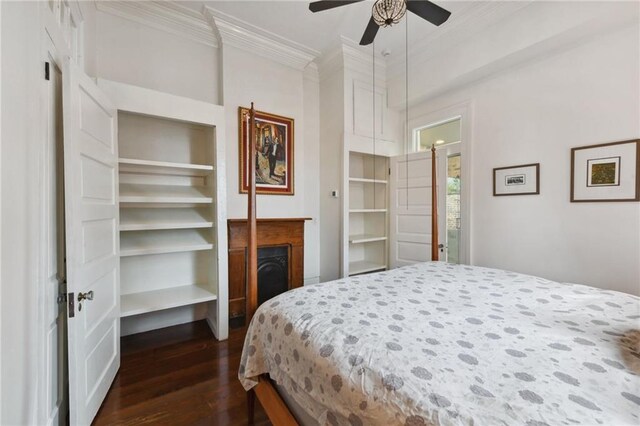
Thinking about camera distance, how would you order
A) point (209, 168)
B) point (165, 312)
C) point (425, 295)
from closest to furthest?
point (425, 295) → point (209, 168) → point (165, 312)

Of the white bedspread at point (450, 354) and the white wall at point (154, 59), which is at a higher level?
the white wall at point (154, 59)

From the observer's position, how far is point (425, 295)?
61.5 inches

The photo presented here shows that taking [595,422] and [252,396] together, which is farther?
[252,396]

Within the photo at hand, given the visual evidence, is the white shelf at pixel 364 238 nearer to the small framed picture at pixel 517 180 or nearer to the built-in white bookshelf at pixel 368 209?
the built-in white bookshelf at pixel 368 209

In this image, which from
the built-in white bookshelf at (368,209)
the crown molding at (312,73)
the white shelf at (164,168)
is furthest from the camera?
the built-in white bookshelf at (368,209)

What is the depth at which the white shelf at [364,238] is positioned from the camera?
364cm

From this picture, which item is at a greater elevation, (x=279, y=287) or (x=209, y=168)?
(x=209, y=168)

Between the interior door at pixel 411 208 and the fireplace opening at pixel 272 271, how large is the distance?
156 cm

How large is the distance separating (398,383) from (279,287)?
8.63ft

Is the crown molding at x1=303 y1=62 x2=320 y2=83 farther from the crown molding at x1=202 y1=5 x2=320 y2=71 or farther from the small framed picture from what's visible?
the small framed picture

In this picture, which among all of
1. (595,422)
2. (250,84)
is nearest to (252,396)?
(595,422)

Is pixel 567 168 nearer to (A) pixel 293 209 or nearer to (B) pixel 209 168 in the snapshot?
(A) pixel 293 209

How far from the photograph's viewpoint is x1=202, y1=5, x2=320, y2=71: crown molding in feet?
9.31

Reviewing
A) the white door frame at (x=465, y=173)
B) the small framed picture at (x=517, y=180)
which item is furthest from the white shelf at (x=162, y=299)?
the small framed picture at (x=517, y=180)
